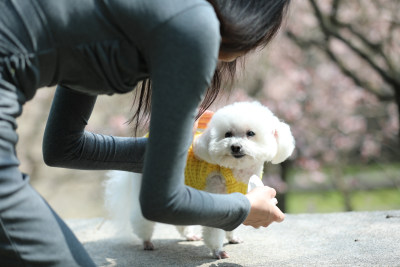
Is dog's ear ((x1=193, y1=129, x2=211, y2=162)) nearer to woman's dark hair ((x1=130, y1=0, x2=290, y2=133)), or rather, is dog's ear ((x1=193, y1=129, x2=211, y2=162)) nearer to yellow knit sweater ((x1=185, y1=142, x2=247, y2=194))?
yellow knit sweater ((x1=185, y1=142, x2=247, y2=194))

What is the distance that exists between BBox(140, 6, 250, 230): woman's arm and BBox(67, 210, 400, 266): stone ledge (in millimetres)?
893

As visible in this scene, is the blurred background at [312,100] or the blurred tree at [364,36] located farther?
the blurred background at [312,100]

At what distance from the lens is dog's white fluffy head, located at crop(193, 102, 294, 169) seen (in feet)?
6.35

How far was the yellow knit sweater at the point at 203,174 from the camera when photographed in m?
2.00

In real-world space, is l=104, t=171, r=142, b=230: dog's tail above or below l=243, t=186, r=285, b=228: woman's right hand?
below

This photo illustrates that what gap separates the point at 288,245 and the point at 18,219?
1336 mm

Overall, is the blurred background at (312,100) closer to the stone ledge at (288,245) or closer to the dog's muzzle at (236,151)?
the stone ledge at (288,245)

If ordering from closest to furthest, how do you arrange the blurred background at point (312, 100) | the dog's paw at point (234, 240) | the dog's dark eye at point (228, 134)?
the dog's dark eye at point (228, 134), the dog's paw at point (234, 240), the blurred background at point (312, 100)

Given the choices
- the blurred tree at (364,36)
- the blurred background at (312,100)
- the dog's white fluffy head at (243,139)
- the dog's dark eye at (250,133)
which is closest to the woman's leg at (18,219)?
the dog's white fluffy head at (243,139)

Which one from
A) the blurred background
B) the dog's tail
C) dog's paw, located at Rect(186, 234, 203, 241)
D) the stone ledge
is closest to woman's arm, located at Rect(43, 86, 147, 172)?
the stone ledge

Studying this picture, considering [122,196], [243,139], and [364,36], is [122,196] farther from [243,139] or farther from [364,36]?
[364,36]

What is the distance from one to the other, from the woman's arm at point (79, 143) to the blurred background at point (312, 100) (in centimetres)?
277

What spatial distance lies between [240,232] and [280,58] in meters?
3.52

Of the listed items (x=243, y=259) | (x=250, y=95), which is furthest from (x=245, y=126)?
(x=250, y=95)
